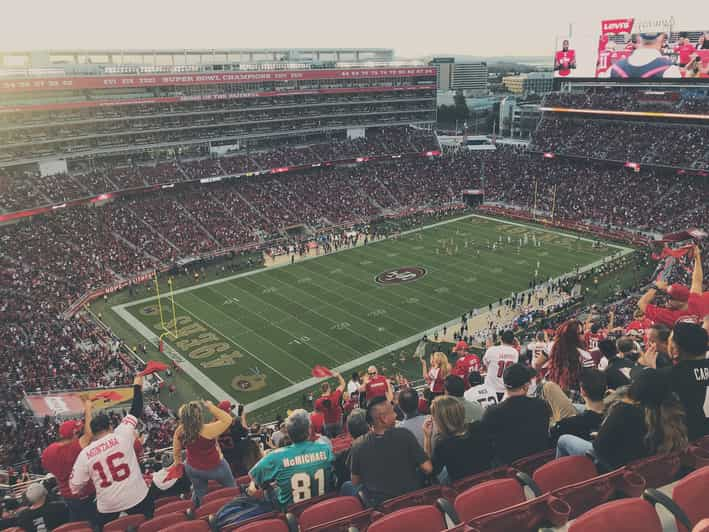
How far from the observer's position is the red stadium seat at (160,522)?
5727 mm

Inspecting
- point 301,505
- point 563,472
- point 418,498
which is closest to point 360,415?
point 301,505

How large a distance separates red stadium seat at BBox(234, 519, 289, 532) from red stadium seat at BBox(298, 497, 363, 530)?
0.20m

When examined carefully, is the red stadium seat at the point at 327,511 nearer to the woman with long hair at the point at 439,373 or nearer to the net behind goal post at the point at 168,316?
the woman with long hair at the point at 439,373

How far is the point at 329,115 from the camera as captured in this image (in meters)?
65.4

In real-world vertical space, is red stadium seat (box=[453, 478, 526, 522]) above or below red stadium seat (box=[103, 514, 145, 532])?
above

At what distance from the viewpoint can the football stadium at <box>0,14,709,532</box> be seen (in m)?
5.14

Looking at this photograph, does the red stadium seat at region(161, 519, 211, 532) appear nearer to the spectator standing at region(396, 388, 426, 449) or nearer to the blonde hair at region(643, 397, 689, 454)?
the spectator standing at region(396, 388, 426, 449)

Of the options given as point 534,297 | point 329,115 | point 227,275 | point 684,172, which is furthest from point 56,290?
point 684,172

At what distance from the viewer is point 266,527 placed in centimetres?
466

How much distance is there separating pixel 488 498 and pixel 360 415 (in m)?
1.69

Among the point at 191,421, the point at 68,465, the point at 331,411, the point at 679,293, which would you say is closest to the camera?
Result: the point at 191,421

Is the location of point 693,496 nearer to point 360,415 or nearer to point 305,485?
point 360,415

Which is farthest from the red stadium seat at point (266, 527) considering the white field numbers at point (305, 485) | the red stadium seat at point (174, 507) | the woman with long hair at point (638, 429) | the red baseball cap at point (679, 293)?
the red baseball cap at point (679, 293)

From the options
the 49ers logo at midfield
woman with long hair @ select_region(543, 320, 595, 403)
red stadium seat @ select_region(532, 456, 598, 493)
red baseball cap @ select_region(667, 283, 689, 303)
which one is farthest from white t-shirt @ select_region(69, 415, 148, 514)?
the 49ers logo at midfield
